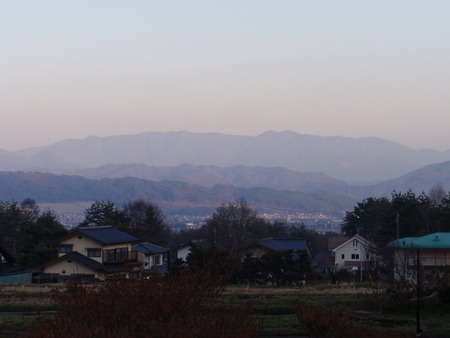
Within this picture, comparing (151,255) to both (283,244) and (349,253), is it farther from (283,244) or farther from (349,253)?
(349,253)

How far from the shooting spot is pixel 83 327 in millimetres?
5215

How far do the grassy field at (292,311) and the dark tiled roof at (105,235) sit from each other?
51.4 feet

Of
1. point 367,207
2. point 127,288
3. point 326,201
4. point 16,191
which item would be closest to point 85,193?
point 16,191

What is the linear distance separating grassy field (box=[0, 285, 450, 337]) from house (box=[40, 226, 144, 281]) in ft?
46.4

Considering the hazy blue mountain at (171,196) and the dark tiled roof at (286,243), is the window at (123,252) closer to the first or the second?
the dark tiled roof at (286,243)

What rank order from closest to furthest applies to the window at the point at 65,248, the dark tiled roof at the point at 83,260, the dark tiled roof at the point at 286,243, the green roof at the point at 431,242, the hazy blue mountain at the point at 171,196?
1. the green roof at the point at 431,242
2. the dark tiled roof at the point at 83,260
3. the window at the point at 65,248
4. the dark tiled roof at the point at 286,243
5. the hazy blue mountain at the point at 171,196

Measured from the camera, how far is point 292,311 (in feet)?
37.7

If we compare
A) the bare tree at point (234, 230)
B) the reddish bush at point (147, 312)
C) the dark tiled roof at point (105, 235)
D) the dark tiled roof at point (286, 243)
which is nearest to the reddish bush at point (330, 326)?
the reddish bush at point (147, 312)

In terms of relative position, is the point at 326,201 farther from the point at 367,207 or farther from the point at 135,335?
the point at 135,335

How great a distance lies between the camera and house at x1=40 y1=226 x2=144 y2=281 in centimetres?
2942

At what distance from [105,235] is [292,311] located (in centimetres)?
2267

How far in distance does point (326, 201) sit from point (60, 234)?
6440 inches

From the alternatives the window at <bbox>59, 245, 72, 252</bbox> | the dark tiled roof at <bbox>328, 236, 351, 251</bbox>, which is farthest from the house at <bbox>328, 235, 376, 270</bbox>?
the window at <bbox>59, 245, 72, 252</bbox>

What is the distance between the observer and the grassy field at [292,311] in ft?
30.1
